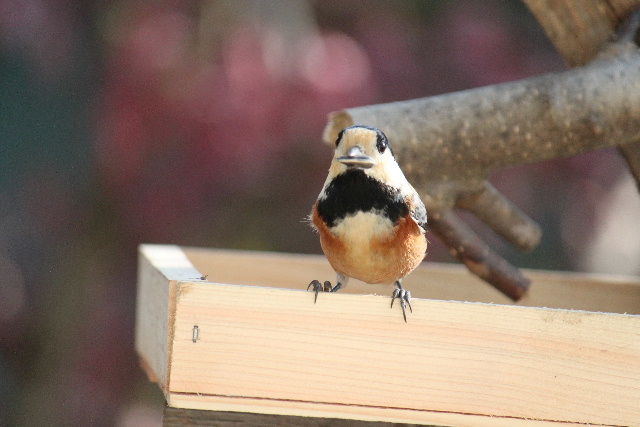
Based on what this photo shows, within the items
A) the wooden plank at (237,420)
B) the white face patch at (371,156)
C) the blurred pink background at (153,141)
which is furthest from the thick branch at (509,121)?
the blurred pink background at (153,141)

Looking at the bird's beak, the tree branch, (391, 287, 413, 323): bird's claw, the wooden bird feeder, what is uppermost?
the tree branch

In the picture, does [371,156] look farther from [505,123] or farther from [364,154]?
[505,123]

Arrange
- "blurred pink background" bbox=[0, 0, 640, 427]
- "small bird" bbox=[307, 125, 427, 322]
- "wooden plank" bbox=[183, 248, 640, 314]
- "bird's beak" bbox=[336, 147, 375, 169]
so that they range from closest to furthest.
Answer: "bird's beak" bbox=[336, 147, 375, 169] < "small bird" bbox=[307, 125, 427, 322] < "wooden plank" bbox=[183, 248, 640, 314] < "blurred pink background" bbox=[0, 0, 640, 427]

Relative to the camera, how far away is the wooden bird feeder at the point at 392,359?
1.83 meters

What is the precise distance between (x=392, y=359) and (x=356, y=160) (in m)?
0.46

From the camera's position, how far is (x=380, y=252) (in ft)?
6.93

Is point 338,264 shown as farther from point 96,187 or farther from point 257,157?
point 96,187

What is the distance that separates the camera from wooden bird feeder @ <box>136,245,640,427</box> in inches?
72.1

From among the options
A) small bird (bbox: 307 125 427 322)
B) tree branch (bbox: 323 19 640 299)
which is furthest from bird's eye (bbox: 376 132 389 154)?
tree branch (bbox: 323 19 640 299)

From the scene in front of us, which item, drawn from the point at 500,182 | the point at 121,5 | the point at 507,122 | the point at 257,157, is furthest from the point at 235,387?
the point at 500,182

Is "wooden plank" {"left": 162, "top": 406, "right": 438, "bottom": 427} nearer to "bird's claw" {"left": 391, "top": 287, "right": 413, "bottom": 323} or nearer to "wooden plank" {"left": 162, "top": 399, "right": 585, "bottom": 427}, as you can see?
"wooden plank" {"left": 162, "top": 399, "right": 585, "bottom": 427}

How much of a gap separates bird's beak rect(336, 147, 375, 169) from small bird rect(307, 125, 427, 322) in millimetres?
26

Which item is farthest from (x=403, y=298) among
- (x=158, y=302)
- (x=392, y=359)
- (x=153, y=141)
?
(x=153, y=141)

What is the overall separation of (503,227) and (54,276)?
2304 millimetres
